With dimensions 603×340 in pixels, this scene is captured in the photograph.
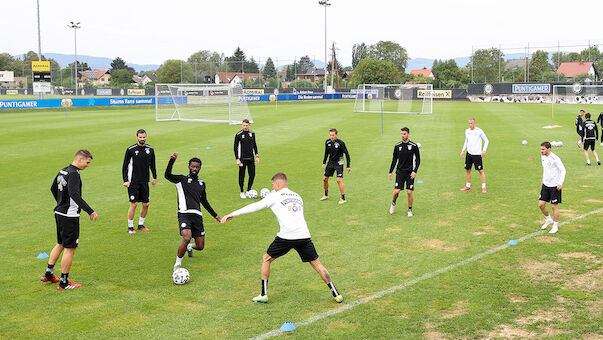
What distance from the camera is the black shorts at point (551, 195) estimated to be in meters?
11.7

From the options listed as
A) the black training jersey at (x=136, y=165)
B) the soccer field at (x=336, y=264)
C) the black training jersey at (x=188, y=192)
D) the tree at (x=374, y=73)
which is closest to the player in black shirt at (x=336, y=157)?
the soccer field at (x=336, y=264)

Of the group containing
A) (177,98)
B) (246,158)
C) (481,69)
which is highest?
(481,69)

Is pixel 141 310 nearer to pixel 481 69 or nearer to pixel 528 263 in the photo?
pixel 528 263

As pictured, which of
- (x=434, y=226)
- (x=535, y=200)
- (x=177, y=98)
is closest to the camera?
(x=434, y=226)

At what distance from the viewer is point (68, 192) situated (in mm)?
8586

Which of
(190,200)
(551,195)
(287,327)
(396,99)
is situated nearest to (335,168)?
(551,195)

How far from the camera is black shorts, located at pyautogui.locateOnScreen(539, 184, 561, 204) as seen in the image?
1173 cm

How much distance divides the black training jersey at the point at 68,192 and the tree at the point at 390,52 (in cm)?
13703

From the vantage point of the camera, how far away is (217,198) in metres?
15.9

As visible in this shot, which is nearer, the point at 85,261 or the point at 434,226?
the point at 85,261

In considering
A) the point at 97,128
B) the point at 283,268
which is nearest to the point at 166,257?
the point at 283,268

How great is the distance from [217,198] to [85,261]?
19.6ft

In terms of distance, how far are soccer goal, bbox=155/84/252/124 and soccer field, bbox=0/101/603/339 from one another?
2347 cm

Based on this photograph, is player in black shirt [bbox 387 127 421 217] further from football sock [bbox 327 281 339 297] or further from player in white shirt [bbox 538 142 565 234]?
football sock [bbox 327 281 339 297]
